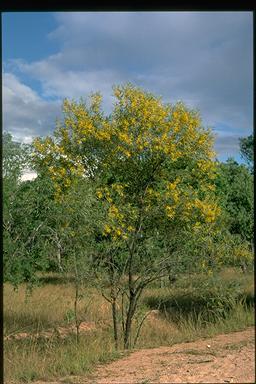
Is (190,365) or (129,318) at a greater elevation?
(190,365)

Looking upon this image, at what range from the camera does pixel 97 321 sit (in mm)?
6734

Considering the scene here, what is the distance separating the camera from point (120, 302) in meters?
5.97

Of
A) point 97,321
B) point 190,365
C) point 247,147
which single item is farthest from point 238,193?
point 190,365

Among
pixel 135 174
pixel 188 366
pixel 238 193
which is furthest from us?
pixel 238 193

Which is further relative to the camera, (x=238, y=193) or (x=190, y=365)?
(x=238, y=193)

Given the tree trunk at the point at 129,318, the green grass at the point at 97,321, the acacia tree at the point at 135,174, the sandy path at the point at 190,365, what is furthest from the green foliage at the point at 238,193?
the sandy path at the point at 190,365

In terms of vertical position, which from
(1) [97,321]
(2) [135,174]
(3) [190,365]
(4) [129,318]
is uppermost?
(2) [135,174]

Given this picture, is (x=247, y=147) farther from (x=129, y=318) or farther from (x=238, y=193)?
(x=238, y=193)

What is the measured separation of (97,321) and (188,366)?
3816mm

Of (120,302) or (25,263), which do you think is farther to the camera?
(120,302)

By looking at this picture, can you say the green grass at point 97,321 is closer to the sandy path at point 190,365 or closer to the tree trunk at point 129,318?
the tree trunk at point 129,318

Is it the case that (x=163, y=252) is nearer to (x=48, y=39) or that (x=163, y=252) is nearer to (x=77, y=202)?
(x=77, y=202)
